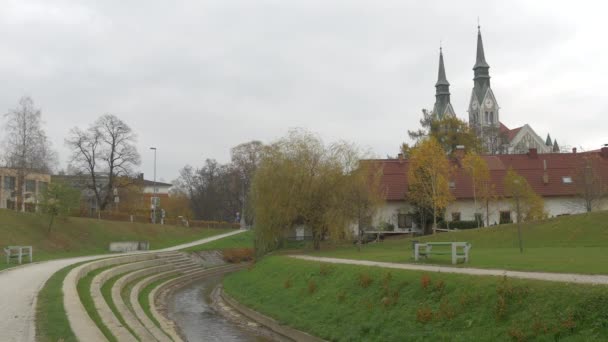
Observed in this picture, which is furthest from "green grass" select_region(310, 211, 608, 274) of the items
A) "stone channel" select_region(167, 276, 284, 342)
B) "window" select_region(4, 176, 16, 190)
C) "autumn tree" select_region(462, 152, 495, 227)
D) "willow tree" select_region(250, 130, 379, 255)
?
"window" select_region(4, 176, 16, 190)

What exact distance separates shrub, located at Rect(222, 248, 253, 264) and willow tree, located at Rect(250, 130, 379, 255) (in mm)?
12385

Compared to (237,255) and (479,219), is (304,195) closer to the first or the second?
(237,255)

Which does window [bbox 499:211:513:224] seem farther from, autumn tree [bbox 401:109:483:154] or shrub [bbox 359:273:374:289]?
shrub [bbox 359:273:374:289]

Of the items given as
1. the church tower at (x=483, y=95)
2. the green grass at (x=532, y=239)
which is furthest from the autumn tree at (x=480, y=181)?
the church tower at (x=483, y=95)

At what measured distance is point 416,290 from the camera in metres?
Answer: 14.8

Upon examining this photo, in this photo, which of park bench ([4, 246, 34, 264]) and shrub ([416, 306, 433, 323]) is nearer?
shrub ([416, 306, 433, 323])

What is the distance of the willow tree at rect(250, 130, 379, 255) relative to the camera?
33.4 meters

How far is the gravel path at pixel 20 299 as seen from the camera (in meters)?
11.3

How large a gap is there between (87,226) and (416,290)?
37.5m

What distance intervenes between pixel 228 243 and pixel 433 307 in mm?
40839

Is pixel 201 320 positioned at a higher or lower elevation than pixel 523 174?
lower

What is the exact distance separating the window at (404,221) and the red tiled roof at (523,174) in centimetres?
158

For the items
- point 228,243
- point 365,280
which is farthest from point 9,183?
point 365,280

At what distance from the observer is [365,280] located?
57.0ft
